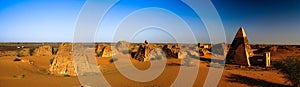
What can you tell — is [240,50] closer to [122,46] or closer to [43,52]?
[122,46]

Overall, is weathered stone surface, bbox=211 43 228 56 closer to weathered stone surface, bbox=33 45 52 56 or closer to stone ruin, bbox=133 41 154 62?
stone ruin, bbox=133 41 154 62

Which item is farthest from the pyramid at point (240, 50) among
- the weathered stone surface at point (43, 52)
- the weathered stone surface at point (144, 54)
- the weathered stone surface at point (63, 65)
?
the weathered stone surface at point (43, 52)

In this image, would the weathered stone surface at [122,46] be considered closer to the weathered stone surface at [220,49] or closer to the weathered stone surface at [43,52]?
the weathered stone surface at [43,52]

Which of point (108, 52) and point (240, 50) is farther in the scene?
point (108, 52)

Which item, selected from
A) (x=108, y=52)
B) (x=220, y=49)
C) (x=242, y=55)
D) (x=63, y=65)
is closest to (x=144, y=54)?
(x=108, y=52)

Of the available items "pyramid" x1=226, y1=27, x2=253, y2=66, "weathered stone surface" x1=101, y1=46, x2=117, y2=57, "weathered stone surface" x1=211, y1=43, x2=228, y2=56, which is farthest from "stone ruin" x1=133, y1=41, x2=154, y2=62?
"weathered stone surface" x1=211, y1=43, x2=228, y2=56

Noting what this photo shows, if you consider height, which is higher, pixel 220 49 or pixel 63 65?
pixel 220 49

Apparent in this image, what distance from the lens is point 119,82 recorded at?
11.4m

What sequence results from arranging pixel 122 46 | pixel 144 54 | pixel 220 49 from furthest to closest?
1. pixel 122 46
2. pixel 220 49
3. pixel 144 54

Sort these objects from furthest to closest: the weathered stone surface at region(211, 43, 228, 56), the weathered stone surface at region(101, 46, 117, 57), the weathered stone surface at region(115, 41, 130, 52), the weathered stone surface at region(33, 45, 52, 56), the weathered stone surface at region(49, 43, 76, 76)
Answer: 1. the weathered stone surface at region(115, 41, 130, 52)
2. the weathered stone surface at region(33, 45, 52, 56)
3. the weathered stone surface at region(101, 46, 117, 57)
4. the weathered stone surface at region(211, 43, 228, 56)
5. the weathered stone surface at region(49, 43, 76, 76)

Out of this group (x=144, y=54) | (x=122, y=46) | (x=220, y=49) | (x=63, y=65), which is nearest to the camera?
(x=63, y=65)

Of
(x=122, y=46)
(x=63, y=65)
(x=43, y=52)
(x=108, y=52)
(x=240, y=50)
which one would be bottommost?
(x=63, y=65)

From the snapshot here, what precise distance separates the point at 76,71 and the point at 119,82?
318cm

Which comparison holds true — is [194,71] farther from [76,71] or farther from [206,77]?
[76,71]
